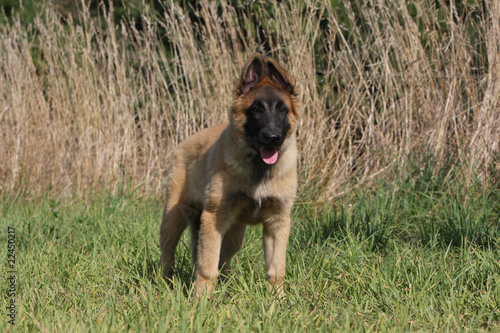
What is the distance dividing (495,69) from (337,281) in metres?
3.20

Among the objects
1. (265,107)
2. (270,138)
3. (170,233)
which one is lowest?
(170,233)

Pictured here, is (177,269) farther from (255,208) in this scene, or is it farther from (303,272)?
(303,272)

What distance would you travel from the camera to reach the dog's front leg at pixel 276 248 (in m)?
3.45

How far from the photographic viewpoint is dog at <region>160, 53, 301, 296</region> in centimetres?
349

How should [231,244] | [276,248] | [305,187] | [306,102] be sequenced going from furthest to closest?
[306,102] < [305,187] < [231,244] < [276,248]

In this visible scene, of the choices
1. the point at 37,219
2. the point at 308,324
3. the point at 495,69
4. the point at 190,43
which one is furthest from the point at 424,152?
the point at 37,219

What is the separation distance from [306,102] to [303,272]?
108 inches

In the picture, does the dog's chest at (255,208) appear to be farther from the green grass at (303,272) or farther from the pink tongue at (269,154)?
the green grass at (303,272)

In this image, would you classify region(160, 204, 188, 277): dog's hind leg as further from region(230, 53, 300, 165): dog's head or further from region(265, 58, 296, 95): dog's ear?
region(265, 58, 296, 95): dog's ear

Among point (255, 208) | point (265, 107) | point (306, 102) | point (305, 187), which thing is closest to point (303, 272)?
point (255, 208)

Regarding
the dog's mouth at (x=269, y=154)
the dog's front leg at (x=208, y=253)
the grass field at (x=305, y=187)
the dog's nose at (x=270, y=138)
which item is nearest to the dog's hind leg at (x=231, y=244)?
the grass field at (x=305, y=187)

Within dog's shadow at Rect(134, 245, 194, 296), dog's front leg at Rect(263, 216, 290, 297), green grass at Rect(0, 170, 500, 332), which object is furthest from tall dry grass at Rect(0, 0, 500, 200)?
dog's front leg at Rect(263, 216, 290, 297)

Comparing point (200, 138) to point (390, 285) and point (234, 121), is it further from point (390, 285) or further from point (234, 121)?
point (390, 285)

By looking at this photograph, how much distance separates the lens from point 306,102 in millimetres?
5871
